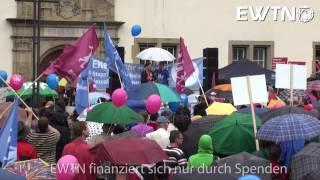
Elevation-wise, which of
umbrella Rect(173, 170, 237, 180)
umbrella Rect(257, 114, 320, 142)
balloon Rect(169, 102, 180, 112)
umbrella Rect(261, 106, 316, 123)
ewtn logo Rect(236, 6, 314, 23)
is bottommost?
umbrella Rect(173, 170, 237, 180)

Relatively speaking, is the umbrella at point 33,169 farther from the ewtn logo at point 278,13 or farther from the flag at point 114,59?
the ewtn logo at point 278,13

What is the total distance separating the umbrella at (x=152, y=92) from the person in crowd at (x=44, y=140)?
3165 millimetres

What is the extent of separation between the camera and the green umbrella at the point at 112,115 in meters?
9.89

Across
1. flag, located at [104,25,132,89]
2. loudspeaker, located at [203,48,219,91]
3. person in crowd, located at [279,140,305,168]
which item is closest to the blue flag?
flag, located at [104,25,132,89]

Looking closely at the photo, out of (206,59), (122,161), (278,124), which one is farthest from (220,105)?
(206,59)

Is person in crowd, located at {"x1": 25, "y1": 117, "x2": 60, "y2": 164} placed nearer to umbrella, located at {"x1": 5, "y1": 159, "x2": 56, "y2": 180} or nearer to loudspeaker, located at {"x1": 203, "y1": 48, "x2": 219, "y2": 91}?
umbrella, located at {"x1": 5, "y1": 159, "x2": 56, "y2": 180}

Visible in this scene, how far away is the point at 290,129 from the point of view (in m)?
8.30

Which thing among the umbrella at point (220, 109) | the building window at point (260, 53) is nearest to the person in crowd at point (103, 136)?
the umbrella at point (220, 109)

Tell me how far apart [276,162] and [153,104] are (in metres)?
3.94

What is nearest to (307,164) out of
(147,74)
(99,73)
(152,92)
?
(152,92)

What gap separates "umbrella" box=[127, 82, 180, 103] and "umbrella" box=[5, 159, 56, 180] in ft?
17.3

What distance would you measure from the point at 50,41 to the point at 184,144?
15044 millimetres

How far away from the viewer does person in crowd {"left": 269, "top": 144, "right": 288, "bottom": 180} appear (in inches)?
307

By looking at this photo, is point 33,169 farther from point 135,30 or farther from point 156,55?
point 135,30
